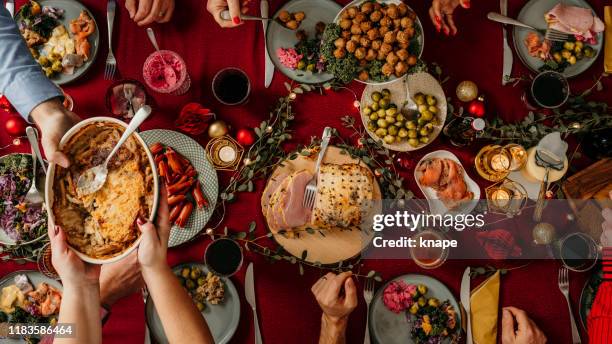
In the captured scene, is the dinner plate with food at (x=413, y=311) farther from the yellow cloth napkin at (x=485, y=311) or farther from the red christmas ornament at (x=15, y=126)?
the red christmas ornament at (x=15, y=126)

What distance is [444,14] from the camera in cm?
203

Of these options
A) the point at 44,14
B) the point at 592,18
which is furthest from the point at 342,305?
the point at 44,14

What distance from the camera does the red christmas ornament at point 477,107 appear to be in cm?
200

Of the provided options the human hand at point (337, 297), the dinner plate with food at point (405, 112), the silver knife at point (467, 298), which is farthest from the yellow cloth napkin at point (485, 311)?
the dinner plate with food at point (405, 112)

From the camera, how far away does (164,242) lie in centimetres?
154

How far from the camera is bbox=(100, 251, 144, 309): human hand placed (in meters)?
1.84

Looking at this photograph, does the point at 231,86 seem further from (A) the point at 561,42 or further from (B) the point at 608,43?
(B) the point at 608,43

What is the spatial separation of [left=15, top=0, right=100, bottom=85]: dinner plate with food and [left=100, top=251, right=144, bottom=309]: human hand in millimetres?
831

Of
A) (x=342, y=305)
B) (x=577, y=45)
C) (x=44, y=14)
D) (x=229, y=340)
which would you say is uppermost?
(x=577, y=45)

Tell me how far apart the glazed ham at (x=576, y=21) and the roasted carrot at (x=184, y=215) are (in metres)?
1.77

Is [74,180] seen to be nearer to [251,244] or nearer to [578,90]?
[251,244]

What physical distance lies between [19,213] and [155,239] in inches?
31.1

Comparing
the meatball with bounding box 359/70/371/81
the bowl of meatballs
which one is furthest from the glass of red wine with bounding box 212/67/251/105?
the meatball with bounding box 359/70/371/81

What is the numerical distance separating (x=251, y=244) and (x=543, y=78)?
1469 millimetres
